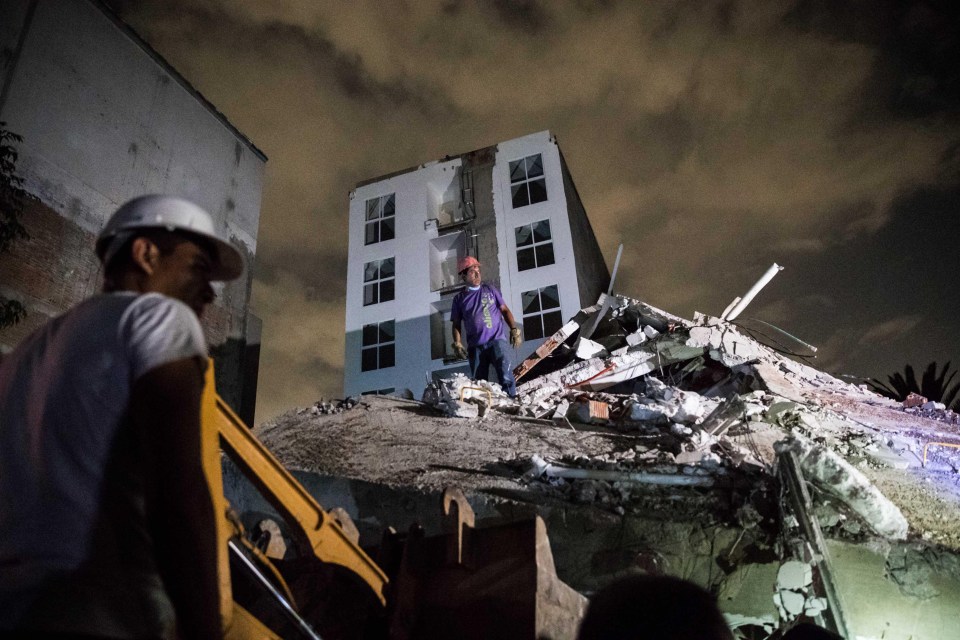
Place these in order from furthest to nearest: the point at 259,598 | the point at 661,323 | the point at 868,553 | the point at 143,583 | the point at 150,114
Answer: the point at 150,114, the point at 661,323, the point at 868,553, the point at 259,598, the point at 143,583

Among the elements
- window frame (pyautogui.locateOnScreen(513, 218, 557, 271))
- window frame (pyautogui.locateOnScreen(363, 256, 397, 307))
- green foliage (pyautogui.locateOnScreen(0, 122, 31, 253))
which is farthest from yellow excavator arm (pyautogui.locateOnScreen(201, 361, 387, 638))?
window frame (pyautogui.locateOnScreen(363, 256, 397, 307))

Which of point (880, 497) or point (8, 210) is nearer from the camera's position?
point (880, 497)

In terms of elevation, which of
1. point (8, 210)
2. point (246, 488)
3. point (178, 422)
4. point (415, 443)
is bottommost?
point (178, 422)

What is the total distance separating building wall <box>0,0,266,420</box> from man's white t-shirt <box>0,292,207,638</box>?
8498mm

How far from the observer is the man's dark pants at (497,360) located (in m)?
7.41

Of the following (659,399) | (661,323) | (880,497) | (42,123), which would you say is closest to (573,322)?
(661,323)

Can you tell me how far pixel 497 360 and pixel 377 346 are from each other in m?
11.6

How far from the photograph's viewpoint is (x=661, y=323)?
10195 millimetres

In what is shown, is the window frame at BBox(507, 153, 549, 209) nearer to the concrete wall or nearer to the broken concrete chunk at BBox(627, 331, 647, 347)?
the concrete wall

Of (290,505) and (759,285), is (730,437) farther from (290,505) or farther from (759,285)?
(759,285)

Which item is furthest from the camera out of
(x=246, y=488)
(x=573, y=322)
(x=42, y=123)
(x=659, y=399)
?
(x=573, y=322)

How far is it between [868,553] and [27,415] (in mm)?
4363

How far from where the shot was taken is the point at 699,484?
13.3ft

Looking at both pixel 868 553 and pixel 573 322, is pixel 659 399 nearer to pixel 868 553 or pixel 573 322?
pixel 868 553
